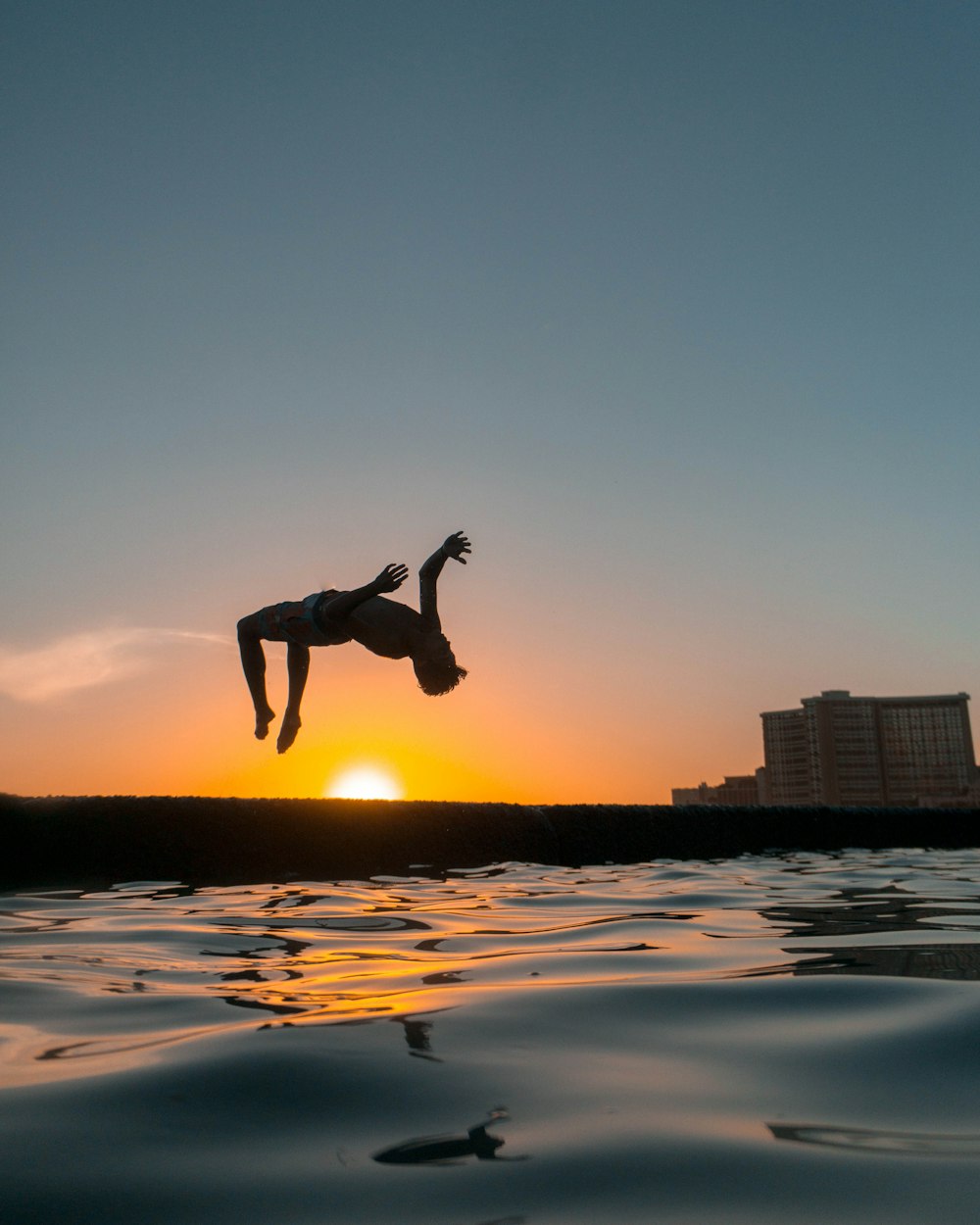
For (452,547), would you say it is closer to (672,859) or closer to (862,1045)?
(672,859)

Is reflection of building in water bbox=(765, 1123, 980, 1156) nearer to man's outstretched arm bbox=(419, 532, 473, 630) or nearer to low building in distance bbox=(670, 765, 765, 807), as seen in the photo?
man's outstretched arm bbox=(419, 532, 473, 630)

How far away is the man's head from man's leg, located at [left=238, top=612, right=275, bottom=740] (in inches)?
37.7

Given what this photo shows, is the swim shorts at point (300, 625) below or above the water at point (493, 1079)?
above

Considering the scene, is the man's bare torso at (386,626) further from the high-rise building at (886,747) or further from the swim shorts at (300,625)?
the high-rise building at (886,747)

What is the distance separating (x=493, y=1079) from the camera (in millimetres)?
1098

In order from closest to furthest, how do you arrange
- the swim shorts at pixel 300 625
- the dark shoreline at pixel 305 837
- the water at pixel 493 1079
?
1. the water at pixel 493 1079
2. the dark shoreline at pixel 305 837
3. the swim shorts at pixel 300 625

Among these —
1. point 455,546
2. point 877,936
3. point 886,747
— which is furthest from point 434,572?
point 886,747

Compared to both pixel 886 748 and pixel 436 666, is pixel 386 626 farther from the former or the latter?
pixel 886 748

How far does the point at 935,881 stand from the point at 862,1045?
134 inches

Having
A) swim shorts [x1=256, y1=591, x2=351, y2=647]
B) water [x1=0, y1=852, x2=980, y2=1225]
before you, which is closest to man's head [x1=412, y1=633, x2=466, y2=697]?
swim shorts [x1=256, y1=591, x2=351, y2=647]

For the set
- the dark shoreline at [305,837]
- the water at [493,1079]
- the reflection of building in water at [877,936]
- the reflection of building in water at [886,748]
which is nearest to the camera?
the water at [493,1079]

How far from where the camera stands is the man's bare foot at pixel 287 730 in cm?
596

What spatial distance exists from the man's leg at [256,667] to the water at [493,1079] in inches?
142

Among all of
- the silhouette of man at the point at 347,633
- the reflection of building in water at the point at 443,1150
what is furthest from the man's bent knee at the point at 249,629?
the reflection of building in water at the point at 443,1150
